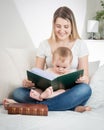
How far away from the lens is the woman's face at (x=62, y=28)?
182 cm

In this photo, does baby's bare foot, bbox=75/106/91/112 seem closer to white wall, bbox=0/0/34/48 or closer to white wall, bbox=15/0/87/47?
white wall, bbox=0/0/34/48

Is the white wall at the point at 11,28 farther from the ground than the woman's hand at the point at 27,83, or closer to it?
farther from the ground

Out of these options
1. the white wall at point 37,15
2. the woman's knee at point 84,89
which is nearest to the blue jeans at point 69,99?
the woman's knee at point 84,89

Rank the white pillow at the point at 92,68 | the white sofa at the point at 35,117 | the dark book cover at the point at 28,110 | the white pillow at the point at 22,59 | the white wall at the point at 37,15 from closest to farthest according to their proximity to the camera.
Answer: the white sofa at the point at 35,117 → the dark book cover at the point at 28,110 → the white pillow at the point at 22,59 → the white pillow at the point at 92,68 → the white wall at the point at 37,15

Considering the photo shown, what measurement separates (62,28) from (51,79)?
493mm

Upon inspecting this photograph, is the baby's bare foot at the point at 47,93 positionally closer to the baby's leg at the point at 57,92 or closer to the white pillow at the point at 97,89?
the baby's leg at the point at 57,92

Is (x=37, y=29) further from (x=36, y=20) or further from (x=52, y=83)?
(x=52, y=83)

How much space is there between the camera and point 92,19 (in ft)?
9.70

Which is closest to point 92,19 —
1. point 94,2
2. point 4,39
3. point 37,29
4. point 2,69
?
point 94,2

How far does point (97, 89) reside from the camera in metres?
1.72

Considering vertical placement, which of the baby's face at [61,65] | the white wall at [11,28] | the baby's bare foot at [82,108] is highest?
the white wall at [11,28]

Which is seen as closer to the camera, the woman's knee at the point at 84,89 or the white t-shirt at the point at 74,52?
the woman's knee at the point at 84,89

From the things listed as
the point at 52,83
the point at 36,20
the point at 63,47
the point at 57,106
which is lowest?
the point at 57,106

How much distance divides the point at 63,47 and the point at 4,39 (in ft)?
2.12
